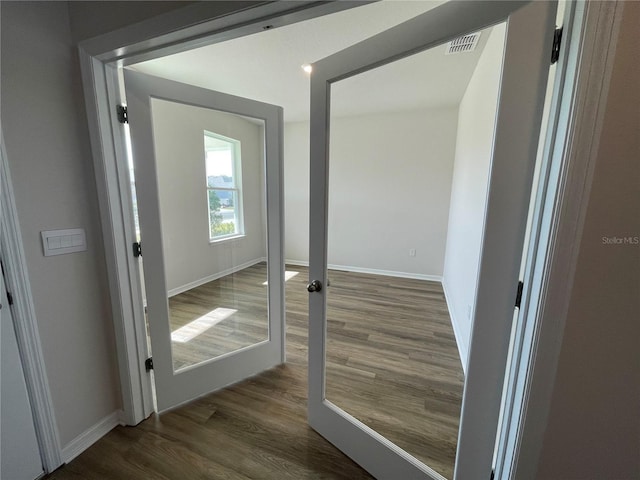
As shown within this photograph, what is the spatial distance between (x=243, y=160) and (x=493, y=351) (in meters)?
1.92

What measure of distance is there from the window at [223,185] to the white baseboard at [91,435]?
131 cm

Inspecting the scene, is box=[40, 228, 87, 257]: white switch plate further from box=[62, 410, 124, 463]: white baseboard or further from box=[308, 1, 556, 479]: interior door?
box=[308, 1, 556, 479]: interior door

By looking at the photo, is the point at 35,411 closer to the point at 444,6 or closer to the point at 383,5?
the point at 444,6

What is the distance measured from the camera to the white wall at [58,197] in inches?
44.5

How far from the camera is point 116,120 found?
135 centimetres

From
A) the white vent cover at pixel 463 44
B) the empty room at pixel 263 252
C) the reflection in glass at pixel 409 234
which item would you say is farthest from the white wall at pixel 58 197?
the white vent cover at pixel 463 44

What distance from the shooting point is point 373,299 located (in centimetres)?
356

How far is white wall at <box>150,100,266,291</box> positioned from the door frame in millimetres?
306

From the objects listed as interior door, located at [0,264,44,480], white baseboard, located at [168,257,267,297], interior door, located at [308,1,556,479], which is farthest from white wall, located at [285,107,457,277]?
interior door, located at [0,264,44,480]

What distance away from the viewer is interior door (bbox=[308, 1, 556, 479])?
757mm

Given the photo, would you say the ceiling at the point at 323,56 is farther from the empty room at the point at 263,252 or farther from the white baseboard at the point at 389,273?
the white baseboard at the point at 389,273

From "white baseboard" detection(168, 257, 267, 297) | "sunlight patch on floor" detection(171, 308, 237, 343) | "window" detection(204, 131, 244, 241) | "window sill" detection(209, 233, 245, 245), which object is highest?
"window" detection(204, 131, 244, 241)

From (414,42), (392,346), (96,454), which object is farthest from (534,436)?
(96,454)

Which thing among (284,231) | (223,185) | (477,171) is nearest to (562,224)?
(284,231)
